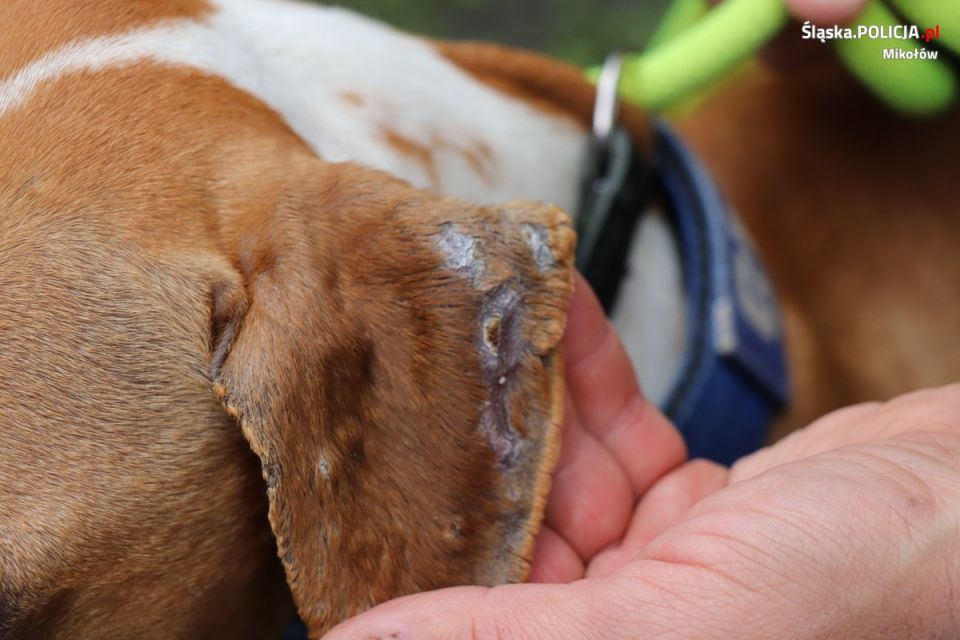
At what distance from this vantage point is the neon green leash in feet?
6.85

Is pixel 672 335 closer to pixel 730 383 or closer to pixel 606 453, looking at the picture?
pixel 730 383

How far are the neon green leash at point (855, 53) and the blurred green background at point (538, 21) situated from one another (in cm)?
221

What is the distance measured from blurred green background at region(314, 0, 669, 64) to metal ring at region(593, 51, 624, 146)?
90.4 inches

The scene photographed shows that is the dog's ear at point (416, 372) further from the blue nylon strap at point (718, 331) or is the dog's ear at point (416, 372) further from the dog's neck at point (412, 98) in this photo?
the blue nylon strap at point (718, 331)

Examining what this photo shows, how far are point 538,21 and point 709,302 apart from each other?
296 cm

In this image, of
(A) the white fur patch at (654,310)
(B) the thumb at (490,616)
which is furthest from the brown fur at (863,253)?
(B) the thumb at (490,616)

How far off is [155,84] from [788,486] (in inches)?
41.9

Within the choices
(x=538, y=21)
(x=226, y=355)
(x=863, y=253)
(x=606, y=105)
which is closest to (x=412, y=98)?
(x=606, y=105)

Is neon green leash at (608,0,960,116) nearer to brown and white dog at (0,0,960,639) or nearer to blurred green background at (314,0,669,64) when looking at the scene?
brown and white dog at (0,0,960,639)

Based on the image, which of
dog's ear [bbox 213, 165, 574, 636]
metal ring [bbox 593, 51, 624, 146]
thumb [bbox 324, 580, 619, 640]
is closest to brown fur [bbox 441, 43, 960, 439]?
metal ring [bbox 593, 51, 624, 146]

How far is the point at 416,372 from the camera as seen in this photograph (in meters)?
1.39

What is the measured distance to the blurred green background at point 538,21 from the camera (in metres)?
4.60

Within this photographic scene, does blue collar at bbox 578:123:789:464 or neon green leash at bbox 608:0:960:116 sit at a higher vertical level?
neon green leash at bbox 608:0:960:116

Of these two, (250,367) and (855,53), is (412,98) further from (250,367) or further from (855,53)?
(855,53)
